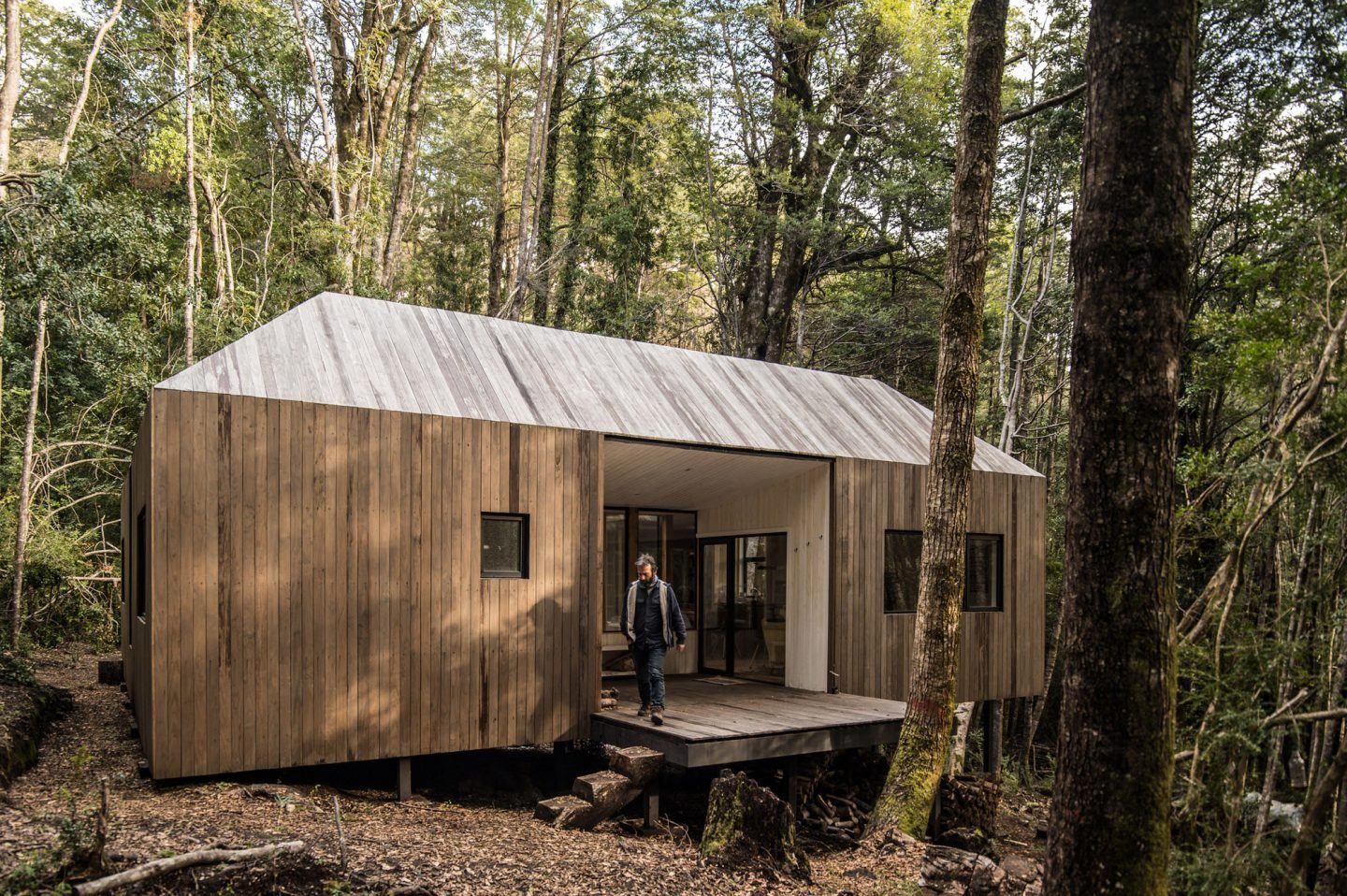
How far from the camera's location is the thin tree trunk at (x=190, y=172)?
14031 mm

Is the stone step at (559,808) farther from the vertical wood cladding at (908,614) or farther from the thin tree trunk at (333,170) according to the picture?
the thin tree trunk at (333,170)

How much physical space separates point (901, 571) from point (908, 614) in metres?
0.51

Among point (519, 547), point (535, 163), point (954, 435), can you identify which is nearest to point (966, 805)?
point (954, 435)

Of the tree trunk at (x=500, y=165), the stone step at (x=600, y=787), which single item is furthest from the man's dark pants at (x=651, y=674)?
the tree trunk at (x=500, y=165)

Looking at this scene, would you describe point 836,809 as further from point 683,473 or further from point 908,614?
point 683,473

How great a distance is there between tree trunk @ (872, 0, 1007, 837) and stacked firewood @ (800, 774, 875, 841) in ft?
3.93

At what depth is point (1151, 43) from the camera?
380cm

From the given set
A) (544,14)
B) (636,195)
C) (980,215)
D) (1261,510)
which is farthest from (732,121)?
(1261,510)

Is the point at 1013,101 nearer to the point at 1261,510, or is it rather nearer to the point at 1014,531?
the point at 1014,531

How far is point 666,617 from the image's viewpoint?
8195 mm

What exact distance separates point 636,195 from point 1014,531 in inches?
472

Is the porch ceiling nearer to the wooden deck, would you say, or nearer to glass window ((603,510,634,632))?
glass window ((603,510,634,632))

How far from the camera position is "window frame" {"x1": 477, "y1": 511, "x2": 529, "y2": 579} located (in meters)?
7.85

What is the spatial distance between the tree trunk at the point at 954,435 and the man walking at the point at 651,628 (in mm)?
2117
